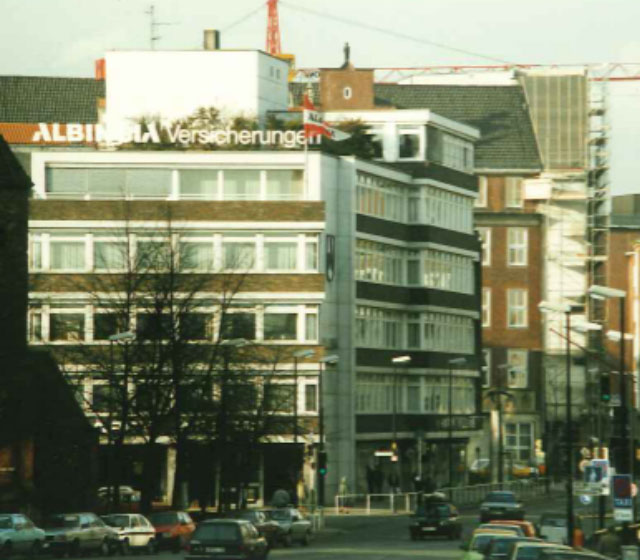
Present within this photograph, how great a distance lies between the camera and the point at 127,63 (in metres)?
113

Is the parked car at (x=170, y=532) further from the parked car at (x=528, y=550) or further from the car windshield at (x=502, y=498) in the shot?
the parked car at (x=528, y=550)

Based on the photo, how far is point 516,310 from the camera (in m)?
145

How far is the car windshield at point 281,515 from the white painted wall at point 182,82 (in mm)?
43870

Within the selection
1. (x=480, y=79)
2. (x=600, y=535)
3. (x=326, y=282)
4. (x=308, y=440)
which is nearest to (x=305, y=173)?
(x=326, y=282)

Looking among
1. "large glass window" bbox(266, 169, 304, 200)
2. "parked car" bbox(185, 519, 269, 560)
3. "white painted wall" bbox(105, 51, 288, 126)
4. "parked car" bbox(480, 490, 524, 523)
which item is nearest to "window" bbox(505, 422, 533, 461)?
"white painted wall" bbox(105, 51, 288, 126)

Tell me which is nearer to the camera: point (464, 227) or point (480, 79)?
point (464, 227)

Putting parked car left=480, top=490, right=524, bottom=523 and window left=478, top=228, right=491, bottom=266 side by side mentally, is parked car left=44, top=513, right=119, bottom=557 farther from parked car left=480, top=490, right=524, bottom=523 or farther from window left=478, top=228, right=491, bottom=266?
window left=478, top=228, right=491, bottom=266

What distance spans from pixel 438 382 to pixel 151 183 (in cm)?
2293

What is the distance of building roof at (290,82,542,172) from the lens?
471 feet

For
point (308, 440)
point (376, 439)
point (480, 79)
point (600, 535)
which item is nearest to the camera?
point (600, 535)

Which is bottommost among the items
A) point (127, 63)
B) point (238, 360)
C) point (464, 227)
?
point (238, 360)

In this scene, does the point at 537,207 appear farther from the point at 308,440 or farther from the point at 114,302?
the point at 114,302

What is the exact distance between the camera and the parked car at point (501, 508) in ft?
263

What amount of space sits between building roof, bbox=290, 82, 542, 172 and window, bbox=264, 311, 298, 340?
4461cm
